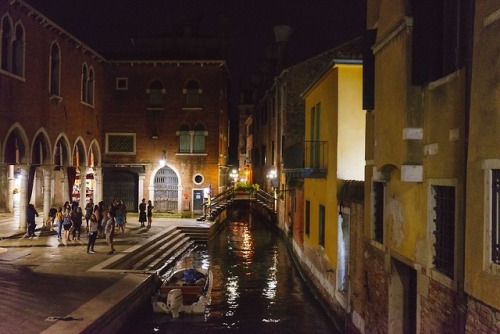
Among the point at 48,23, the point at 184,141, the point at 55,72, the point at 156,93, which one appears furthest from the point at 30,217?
the point at 156,93

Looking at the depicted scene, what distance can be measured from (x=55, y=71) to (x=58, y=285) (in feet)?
39.7

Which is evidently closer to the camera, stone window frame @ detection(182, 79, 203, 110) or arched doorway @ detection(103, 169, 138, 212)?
arched doorway @ detection(103, 169, 138, 212)

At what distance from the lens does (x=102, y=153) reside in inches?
1209

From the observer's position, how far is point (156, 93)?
3136cm

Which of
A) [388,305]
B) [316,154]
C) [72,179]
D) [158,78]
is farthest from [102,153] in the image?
[388,305]

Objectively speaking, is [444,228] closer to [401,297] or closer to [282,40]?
[401,297]

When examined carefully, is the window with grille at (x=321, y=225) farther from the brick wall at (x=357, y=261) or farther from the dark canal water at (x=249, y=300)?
the brick wall at (x=357, y=261)

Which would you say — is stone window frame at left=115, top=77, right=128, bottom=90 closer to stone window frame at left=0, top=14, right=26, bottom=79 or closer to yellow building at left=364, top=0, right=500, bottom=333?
stone window frame at left=0, top=14, right=26, bottom=79

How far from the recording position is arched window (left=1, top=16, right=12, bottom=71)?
56.0 ft

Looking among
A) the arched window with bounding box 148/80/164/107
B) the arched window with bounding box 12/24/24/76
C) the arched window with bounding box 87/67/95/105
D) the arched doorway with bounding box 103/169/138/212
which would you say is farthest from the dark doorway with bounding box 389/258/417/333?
the arched window with bounding box 148/80/164/107

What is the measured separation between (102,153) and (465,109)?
2720 cm

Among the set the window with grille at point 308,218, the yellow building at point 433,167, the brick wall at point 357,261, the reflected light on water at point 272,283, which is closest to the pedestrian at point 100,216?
the reflected light on water at point 272,283

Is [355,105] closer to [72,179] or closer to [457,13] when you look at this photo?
[457,13]

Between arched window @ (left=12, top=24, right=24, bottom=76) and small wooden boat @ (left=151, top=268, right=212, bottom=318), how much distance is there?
31.4 feet
